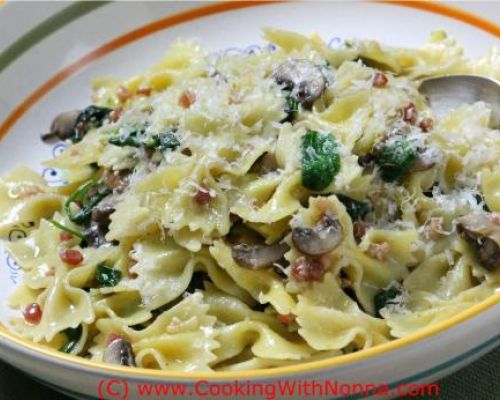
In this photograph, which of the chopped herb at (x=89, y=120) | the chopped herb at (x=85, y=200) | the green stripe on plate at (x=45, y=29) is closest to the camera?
the chopped herb at (x=85, y=200)

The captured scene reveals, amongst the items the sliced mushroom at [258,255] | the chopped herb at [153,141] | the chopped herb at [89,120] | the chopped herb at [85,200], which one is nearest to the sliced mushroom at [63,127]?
the chopped herb at [89,120]

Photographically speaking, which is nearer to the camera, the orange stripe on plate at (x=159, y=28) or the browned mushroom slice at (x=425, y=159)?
the browned mushroom slice at (x=425, y=159)

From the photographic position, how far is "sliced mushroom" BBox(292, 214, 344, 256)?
3891 mm

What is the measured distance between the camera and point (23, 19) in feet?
19.8

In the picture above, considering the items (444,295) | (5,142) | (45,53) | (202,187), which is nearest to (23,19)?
(45,53)

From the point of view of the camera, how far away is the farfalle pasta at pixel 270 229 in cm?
396

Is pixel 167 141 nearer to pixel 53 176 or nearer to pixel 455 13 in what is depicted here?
pixel 53 176

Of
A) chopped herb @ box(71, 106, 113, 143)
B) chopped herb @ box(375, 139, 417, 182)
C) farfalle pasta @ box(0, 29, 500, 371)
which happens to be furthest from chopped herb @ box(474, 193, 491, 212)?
chopped herb @ box(71, 106, 113, 143)

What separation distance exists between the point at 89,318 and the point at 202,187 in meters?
0.95

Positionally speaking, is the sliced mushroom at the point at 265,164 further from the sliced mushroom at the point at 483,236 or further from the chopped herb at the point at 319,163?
the sliced mushroom at the point at 483,236

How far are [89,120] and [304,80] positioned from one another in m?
1.81

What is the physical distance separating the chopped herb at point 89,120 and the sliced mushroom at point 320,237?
228 centimetres

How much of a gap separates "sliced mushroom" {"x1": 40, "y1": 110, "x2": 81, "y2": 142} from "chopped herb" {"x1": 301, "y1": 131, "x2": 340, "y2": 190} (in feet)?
7.10

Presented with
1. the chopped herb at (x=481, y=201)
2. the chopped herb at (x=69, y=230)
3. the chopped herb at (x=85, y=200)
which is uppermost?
the chopped herb at (x=85, y=200)
